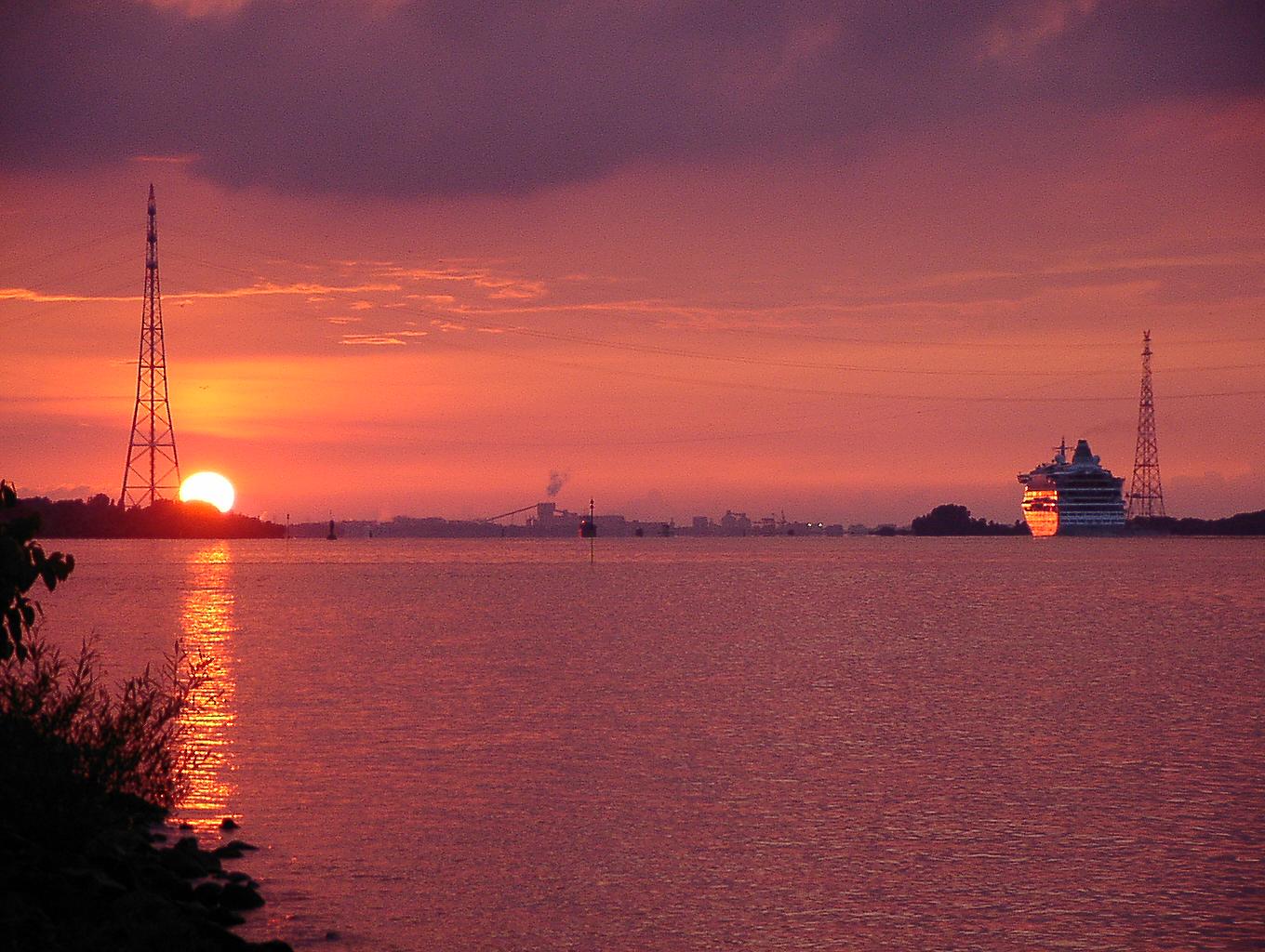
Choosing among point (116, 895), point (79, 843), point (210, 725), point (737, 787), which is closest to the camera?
point (116, 895)

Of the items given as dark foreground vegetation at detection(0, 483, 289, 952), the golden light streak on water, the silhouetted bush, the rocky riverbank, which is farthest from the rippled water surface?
the silhouetted bush

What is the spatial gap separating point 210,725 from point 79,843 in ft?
61.4

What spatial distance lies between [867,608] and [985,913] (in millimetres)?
74314

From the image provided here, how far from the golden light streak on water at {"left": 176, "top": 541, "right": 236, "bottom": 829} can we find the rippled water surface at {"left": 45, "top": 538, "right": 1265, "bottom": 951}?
0.43 ft

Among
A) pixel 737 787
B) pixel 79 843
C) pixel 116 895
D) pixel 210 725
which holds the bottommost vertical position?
pixel 737 787

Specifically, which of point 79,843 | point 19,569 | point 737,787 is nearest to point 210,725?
point 737,787

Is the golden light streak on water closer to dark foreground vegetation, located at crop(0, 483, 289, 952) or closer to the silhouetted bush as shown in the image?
dark foreground vegetation, located at crop(0, 483, 289, 952)

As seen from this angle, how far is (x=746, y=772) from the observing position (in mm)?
27875

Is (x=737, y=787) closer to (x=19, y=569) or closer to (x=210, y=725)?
(x=210, y=725)

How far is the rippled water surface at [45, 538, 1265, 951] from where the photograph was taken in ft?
57.7

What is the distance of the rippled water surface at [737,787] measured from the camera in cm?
1759

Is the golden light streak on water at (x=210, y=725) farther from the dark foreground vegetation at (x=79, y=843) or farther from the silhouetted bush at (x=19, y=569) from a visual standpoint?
the silhouetted bush at (x=19, y=569)

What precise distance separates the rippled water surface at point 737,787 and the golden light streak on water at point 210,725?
0.13 metres

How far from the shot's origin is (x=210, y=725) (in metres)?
34.0
